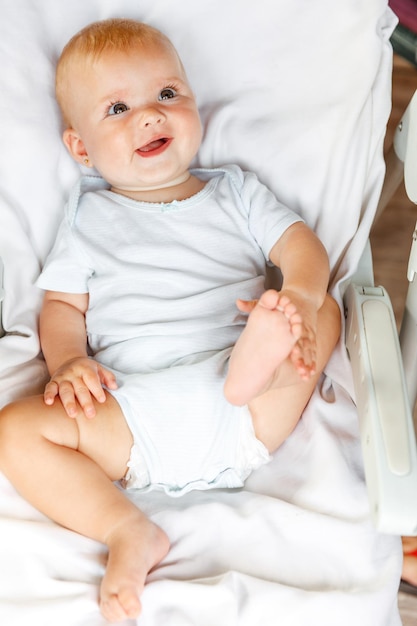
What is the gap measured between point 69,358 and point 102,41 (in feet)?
1.52

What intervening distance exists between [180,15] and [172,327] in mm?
524

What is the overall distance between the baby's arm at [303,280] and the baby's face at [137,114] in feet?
0.68

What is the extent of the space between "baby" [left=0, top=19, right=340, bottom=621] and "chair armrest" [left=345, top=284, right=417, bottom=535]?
59 mm

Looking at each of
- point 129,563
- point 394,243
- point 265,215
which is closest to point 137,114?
point 265,215

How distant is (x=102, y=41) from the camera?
119cm

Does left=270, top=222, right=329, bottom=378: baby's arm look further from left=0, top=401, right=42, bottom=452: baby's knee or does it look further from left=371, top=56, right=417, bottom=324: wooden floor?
left=371, top=56, right=417, bottom=324: wooden floor

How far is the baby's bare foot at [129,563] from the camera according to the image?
924 millimetres

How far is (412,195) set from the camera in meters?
1.15

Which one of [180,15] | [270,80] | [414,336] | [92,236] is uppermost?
[180,15]

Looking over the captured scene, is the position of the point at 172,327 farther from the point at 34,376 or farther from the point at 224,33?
the point at 224,33

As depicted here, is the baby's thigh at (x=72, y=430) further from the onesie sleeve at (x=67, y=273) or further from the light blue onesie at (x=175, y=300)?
the onesie sleeve at (x=67, y=273)

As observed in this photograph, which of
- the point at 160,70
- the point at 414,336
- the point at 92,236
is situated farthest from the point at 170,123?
the point at 414,336

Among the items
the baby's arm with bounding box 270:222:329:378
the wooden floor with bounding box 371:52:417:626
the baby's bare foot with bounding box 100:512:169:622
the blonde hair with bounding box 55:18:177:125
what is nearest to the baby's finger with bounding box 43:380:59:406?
the baby's bare foot with bounding box 100:512:169:622

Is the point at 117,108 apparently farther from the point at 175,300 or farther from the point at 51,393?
the point at 51,393
